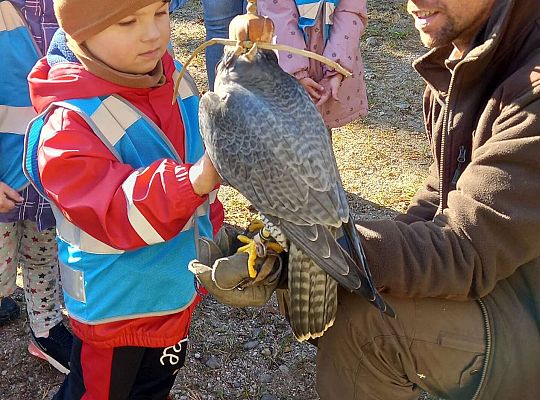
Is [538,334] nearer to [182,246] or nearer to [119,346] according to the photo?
[182,246]

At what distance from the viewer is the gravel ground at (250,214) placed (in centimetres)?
295

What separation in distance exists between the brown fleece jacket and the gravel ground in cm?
108

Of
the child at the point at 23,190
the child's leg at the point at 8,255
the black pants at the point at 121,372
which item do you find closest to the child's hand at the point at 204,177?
the black pants at the point at 121,372

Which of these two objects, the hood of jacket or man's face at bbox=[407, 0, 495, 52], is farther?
man's face at bbox=[407, 0, 495, 52]

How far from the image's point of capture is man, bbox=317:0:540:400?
192 centimetres

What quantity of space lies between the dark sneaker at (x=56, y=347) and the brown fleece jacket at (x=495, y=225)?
155 cm

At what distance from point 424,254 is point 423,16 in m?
0.85

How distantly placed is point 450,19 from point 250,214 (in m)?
2.09

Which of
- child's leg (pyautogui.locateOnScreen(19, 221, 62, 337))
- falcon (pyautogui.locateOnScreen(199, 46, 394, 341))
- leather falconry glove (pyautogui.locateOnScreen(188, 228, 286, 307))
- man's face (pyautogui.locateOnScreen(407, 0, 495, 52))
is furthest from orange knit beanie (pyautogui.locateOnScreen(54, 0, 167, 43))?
child's leg (pyautogui.locateOnScreen(19, 221, 62, 337))

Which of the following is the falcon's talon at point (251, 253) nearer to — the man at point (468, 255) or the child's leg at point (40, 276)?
the man at point (468, 255)

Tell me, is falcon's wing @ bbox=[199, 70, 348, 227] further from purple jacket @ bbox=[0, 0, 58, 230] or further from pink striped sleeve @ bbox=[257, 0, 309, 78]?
pink striped sleeve @ bbox=[257, 0, 309, 78]

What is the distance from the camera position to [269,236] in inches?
78.5

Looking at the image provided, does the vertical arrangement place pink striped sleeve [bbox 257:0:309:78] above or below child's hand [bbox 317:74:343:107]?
above

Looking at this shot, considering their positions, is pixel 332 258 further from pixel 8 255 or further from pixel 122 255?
pixel 8 255
